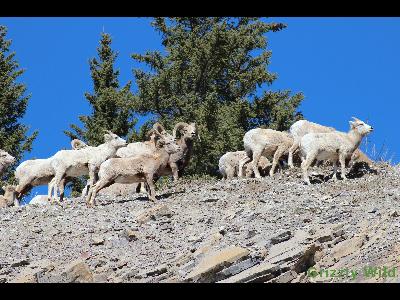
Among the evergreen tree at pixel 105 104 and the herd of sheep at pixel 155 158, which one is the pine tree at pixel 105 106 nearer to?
the evergreen tree at pixel 105 104

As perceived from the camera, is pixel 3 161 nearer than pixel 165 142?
No

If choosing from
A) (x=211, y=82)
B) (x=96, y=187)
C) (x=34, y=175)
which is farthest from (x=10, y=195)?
(x=211, y=82)

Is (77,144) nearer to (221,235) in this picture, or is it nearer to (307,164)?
(307,164)

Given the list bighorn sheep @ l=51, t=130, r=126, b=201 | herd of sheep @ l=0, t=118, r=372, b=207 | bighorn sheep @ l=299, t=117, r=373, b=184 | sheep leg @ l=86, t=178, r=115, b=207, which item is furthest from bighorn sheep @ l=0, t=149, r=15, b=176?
bighorn sheep @ l=299, t=117, r=373, b=184

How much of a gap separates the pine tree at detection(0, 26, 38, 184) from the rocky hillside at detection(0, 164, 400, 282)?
17.0 metres

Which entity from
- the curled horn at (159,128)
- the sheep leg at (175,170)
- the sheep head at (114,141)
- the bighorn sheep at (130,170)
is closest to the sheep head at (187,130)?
the curled horn at (159,128)

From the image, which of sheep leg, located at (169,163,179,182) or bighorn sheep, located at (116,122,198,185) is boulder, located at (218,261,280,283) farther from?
sheep leg, located at (169,163,179,182)

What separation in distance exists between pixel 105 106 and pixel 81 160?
15933 mm

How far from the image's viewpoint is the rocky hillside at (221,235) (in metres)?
10.8

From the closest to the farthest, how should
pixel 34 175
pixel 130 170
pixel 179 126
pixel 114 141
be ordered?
pixel 130 170 → pixel 114 141 → pixel 34 175 → pixel 179 126

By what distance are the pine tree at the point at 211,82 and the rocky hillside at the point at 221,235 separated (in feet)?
48.1

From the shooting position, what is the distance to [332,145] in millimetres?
18438

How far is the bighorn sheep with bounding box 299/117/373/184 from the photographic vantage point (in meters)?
18.2
